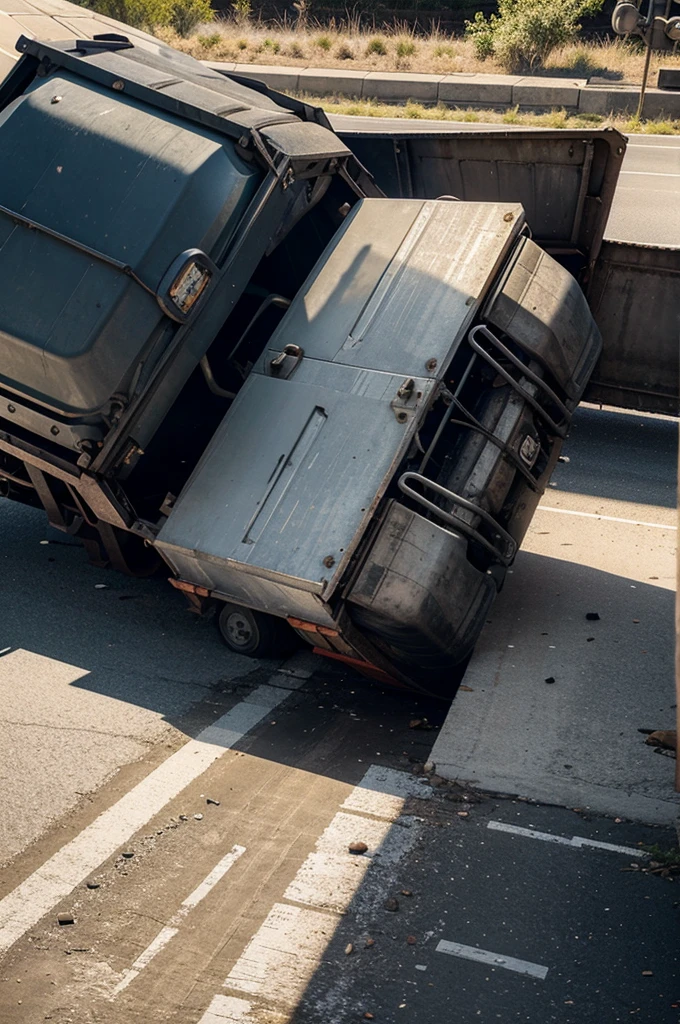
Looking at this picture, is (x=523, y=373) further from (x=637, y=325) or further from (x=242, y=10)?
(x=242, y=10)

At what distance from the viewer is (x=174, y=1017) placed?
190 inches

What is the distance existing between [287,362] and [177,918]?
334 centimetres

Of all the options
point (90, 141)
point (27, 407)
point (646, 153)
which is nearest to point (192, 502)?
point (27, 407)

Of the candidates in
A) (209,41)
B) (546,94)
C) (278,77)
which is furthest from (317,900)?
(209,41)

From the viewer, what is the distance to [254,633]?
25.0ft

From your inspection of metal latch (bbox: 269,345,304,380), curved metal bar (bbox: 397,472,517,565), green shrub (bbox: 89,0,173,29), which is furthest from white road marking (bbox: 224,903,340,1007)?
green shrub (bbox: 89,0,173,29)

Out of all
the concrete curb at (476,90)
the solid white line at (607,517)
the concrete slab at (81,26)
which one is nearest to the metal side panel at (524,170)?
the solid white line at (607,517)

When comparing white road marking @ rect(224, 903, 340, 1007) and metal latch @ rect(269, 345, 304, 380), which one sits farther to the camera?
metal latch @ rect(269, 345, 304, 380)

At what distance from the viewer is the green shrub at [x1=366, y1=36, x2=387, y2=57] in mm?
26312

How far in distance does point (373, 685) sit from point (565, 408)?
Answer: 2.10m

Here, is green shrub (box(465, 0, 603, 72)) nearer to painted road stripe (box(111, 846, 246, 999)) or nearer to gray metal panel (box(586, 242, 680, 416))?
gray metal panel (box(586, 242, 680, 416))

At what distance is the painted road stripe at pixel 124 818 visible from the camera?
554cm

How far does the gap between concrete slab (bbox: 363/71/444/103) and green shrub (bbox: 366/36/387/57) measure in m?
2.39

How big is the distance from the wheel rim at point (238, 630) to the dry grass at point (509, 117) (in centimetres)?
1475
